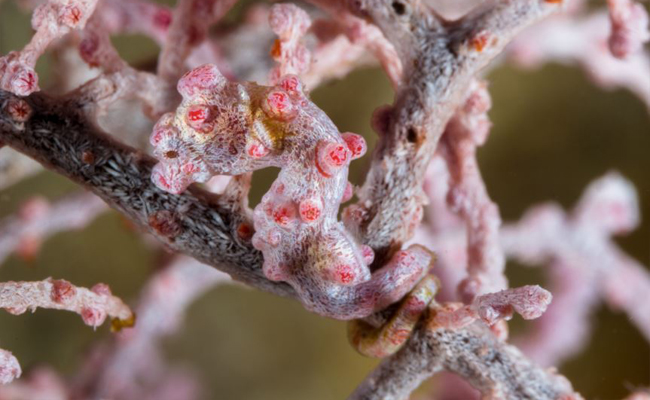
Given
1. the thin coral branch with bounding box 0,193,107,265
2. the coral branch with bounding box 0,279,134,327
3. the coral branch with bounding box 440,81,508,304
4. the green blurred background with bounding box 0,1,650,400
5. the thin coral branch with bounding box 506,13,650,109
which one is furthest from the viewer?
the green blurred background with bounding box 0,1,650,400

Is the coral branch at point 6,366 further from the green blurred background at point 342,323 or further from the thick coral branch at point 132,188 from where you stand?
the green blurred background at point 342,323

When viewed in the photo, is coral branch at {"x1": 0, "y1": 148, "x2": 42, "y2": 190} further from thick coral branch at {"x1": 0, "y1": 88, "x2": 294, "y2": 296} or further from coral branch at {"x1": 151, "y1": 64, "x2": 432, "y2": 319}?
coral branch at {"x1": 151, "y1": 64, "x2": 432, "y2": 319}

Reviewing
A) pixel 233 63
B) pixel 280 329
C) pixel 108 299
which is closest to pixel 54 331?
pixel 280 329

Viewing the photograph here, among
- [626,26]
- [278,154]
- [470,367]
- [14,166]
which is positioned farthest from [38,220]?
[626,26]

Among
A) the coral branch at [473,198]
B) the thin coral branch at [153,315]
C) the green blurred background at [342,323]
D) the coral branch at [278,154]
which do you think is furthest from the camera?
the green blurred background at [342,323]

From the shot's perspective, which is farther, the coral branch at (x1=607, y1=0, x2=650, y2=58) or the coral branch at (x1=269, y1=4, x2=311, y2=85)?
the coral branch at (x1=607, y1=0, x2=650, y2=58)

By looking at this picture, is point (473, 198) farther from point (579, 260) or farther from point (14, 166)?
point (579, 260)

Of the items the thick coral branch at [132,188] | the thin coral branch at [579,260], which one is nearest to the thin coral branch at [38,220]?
the thick coral branch at [132,188]

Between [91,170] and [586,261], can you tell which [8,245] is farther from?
[586,261]

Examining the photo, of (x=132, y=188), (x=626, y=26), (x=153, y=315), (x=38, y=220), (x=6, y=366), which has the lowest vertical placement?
(x=153, y=315)

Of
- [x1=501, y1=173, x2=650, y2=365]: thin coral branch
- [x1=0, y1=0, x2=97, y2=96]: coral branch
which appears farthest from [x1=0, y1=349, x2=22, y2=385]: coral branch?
[x1=501, y1=173, x2=650, y2=365]: thin coral branch
